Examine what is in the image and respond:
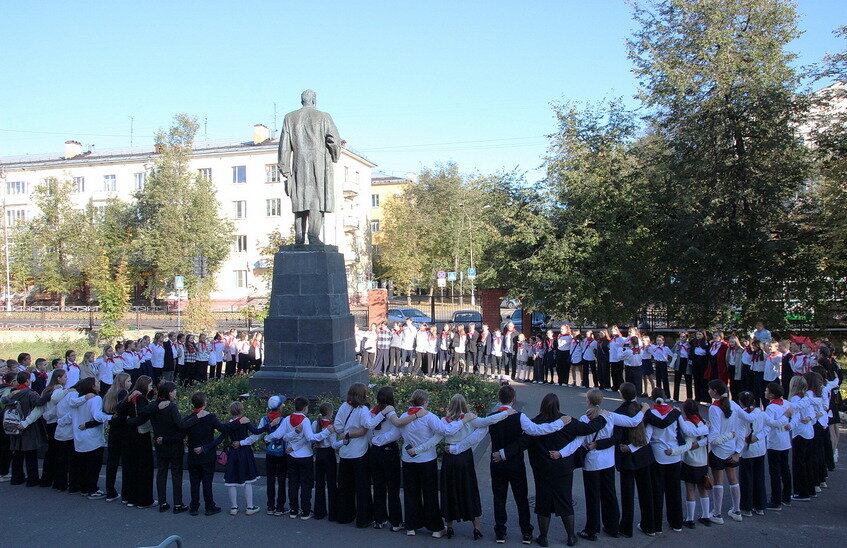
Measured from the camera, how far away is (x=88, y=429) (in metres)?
8.07

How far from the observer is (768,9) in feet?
64.0

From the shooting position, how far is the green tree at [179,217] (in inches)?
1729

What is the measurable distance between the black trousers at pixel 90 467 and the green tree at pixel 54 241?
41.7m

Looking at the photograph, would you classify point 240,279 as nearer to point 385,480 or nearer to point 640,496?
point 385,480

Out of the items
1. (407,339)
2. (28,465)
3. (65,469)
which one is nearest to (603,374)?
(407,339)

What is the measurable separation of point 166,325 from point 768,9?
31434 millimetres

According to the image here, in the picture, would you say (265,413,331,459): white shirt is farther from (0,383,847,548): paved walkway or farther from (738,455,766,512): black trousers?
(738,455,766,512): black trousers

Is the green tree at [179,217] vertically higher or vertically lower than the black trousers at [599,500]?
higher

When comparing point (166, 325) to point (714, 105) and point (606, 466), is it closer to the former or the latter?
point (714, 105)

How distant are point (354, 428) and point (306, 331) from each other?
4.66 metres

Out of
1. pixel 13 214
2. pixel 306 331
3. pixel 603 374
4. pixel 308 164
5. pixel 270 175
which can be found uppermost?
pixel 270 175

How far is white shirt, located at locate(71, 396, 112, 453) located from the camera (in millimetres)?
8000

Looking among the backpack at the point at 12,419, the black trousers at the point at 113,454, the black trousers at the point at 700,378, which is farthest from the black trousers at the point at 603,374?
the backpack at the point at 12,419

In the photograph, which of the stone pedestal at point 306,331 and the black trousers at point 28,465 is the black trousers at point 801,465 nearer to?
the stone pedestal at point 306,331
